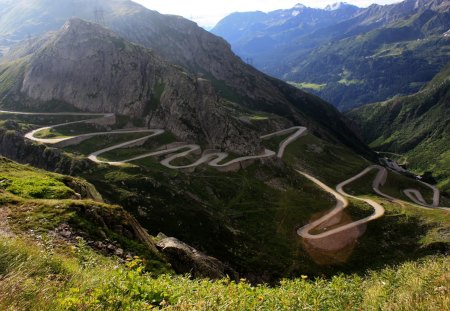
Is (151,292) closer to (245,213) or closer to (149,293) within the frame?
(149,293)

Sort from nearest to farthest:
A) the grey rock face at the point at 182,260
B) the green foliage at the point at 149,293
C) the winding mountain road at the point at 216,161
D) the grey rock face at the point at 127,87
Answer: the green foliage at the point at 149,293, the grey rock face at the point at 182,260, the winding mountain road at the point at 216,161, the grey rock face at the point at 127,87

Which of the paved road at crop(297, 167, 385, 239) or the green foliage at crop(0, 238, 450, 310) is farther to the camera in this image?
the paved road at crop(297, 167, 385, 239)

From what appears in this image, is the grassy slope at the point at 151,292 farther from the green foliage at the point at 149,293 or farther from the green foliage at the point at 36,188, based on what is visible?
the green foliage at the point at 36,188


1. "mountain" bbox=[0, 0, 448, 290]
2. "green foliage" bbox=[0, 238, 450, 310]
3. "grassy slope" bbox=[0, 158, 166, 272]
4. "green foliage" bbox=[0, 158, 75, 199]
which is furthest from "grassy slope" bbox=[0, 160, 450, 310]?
"green foliage" bbox=[0, 158, 75, 199]

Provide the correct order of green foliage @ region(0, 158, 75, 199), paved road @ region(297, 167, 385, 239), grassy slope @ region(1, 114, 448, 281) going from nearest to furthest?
green foliage @ region(0, 158, 75, 199), grassy slope @ region(1, 114, 448, 281), paved road @ region(297, 167, 385, 239)

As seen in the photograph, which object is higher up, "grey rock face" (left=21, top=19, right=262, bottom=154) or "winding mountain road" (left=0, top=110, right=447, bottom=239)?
"grey rock face" (left=21, top=19, right=262, bottom=154)

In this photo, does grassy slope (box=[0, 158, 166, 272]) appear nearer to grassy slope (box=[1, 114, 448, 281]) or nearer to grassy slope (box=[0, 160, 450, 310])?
grassy slope (box=[0, 160, 450, 310])

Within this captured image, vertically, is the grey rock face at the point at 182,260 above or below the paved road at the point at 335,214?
above

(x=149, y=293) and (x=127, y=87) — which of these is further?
(x=127, y=87)

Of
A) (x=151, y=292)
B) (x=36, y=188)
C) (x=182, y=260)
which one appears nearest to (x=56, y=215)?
(x=36, y=188)

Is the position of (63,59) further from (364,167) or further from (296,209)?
(364,167)

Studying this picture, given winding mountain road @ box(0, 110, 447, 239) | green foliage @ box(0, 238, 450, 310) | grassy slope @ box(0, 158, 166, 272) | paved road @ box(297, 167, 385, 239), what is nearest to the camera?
green foliage @ box(0, 238, 450, 310)

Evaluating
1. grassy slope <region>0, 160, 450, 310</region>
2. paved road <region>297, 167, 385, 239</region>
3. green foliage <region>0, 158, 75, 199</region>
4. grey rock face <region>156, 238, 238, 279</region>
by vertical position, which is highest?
grassy slope <region>0, 160, 450, 310</region>

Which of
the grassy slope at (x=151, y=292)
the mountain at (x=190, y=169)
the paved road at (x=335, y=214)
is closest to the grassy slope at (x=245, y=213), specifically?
the mountain at (x=190, y=169)
